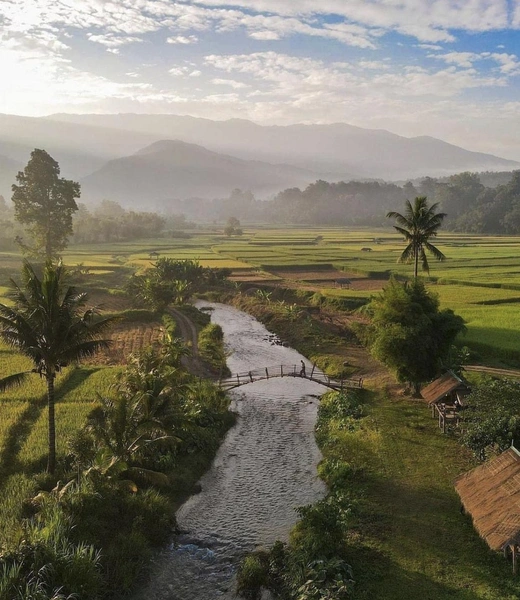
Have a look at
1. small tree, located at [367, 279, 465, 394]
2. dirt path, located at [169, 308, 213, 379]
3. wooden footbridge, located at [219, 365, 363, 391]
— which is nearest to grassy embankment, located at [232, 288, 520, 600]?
wooden footbridge, located at [219, 365, 363, 391]

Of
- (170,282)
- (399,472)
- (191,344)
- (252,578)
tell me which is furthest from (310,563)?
(170,282)

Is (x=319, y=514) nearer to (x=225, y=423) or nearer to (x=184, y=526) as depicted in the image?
(x=184, y=526)

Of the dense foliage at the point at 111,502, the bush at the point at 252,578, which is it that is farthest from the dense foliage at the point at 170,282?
the bush at the point at 252,578

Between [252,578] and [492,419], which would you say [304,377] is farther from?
[252,578]

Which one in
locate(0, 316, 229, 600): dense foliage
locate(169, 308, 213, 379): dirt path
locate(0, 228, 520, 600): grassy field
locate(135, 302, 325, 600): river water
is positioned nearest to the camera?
locate(0, 316, 229, 600): dense foliage

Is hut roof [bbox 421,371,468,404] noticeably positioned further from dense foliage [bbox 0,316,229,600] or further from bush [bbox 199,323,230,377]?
bush [bbox 199,323,230,377]
